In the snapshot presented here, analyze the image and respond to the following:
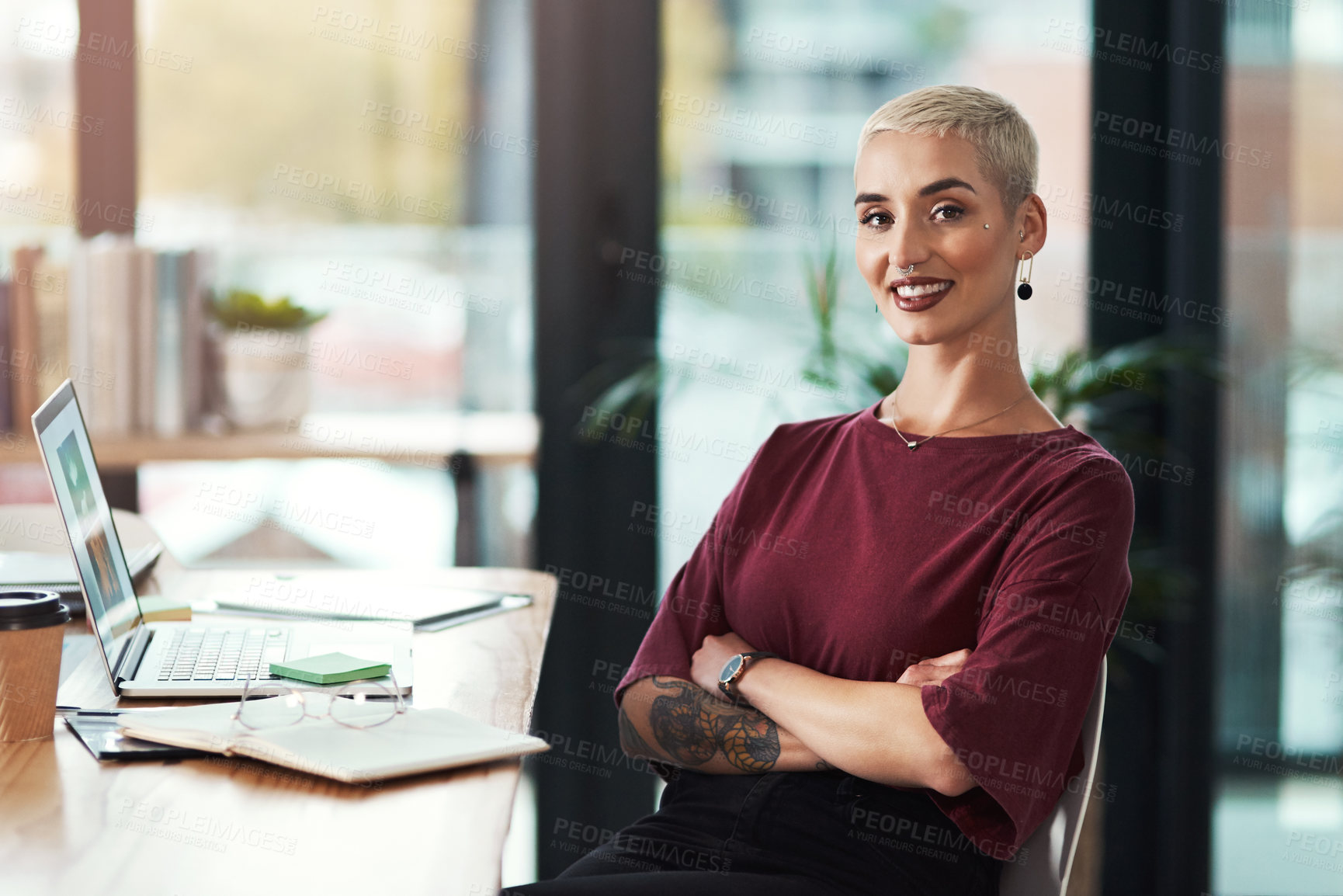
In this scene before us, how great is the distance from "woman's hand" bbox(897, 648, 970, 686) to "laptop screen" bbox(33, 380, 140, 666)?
0.88 m

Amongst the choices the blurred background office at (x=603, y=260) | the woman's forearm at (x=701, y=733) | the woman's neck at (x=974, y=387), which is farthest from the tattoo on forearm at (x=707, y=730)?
the blurred background office at (x=603, y=260)

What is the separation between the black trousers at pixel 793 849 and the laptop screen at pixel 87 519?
1.82 feet

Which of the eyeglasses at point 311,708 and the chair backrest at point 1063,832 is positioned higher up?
the eyeglasses at point 311,708

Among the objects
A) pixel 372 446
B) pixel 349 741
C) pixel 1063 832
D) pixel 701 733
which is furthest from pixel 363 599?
pixel 1063 832

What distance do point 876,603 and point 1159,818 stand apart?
1.58 m

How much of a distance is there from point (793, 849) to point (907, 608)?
0.30 m

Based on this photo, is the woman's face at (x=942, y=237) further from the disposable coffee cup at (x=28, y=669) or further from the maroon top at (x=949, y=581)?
the disposable coffee cup at (x=28, y=669)

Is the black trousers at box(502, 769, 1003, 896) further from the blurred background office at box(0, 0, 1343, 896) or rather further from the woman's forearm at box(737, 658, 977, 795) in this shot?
the blurred background office at box(0, 0, 1343, 896)

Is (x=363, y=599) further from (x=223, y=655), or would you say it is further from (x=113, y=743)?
(x=113, y=743)

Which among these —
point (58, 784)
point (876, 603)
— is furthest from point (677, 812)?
point (58, 784)

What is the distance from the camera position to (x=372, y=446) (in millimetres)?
2643

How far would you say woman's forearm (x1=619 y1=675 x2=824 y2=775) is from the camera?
1.45 metres

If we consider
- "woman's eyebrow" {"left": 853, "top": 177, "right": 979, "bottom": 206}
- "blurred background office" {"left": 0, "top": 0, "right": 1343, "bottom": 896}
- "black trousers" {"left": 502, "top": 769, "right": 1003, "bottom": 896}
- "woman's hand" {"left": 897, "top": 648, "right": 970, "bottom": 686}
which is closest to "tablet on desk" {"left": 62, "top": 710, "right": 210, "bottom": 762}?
"black trousers" {"left": 502, "top": 769, "right": 1003, "bottom": 896}

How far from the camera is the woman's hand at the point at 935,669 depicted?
4.49 ft
